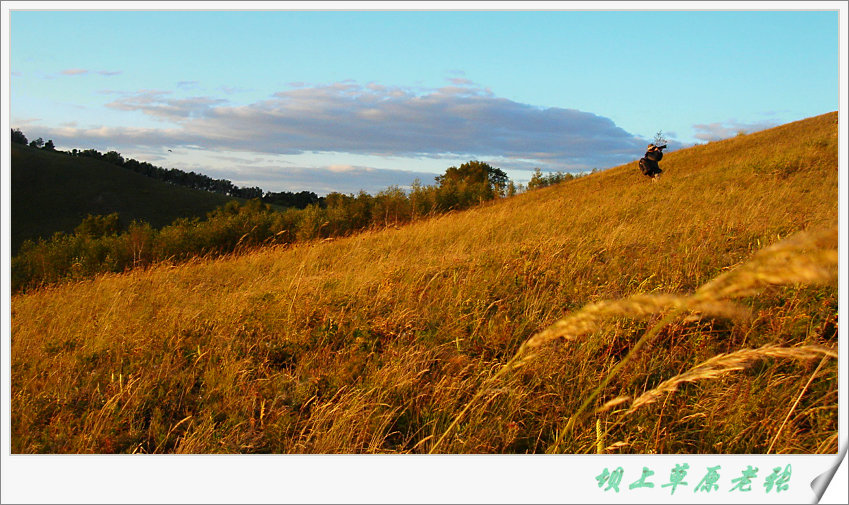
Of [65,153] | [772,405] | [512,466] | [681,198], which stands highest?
[65,153]

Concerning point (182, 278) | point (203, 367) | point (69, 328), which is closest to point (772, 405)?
point (203, 367)

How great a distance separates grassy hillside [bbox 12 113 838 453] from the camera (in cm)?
285

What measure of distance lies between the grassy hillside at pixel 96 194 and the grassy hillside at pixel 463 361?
5240 centimetres

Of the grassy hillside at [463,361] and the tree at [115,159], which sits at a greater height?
the tree at [115,159]

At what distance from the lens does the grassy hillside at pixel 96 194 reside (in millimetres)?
51766

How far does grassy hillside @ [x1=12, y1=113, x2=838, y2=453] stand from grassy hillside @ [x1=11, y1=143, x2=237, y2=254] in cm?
5240

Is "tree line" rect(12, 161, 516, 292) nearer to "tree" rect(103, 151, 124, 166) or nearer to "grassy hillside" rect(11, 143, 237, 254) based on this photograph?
"grassy hillside" rect(11, 143, 237, 254)

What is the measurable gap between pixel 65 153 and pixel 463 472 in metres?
75.1

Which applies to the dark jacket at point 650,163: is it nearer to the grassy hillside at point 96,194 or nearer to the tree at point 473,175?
the tree at point 473,175

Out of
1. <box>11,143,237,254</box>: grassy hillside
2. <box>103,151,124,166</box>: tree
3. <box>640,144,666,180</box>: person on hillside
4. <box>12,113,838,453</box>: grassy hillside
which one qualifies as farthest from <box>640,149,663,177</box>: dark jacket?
<box>103,151,124,166</box>: tree

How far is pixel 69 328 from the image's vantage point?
4.91 metres

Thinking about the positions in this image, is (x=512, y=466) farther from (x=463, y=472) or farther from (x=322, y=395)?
(x=322, y=395)

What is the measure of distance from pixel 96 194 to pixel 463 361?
64460 millimetres

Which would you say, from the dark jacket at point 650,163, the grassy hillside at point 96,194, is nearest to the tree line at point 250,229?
the dark jacket at point 650,163
